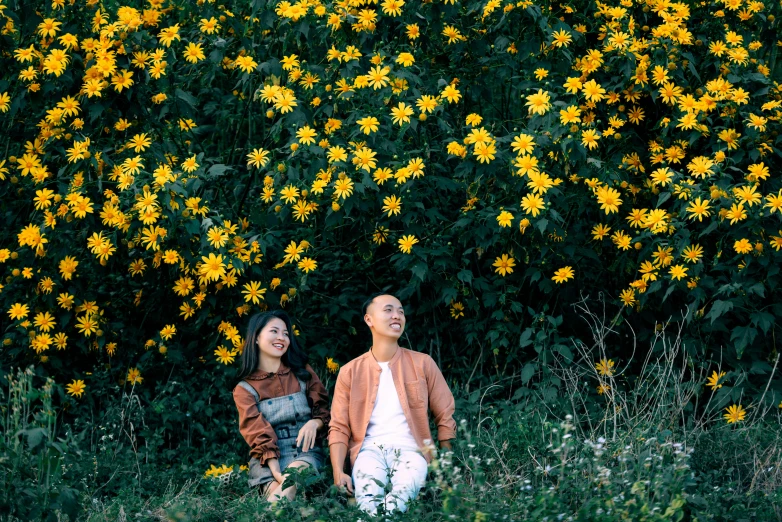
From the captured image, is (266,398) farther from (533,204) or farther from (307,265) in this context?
(533,204)

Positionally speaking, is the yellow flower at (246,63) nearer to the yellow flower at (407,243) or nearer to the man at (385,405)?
the yellow flower at (407,243)

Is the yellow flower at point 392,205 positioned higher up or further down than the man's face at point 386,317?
higher up

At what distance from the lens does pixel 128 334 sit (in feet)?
17.5

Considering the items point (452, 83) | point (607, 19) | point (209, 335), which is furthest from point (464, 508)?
point (607, 19)

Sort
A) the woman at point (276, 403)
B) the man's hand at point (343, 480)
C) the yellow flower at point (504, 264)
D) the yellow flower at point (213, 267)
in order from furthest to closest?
the yellow flower at point (504, 264) < the yellow flower at point (213, 267) < the woman at point (276, 403) < the man's hand at point (343, 480)

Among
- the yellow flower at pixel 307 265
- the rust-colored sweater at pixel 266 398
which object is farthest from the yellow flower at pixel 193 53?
the rust-colored sweater at pixel 266 398

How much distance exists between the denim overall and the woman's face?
18 centimetres

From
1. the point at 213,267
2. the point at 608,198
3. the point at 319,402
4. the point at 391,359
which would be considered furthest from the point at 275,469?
the point at 608,198

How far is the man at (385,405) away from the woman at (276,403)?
0.61 feet

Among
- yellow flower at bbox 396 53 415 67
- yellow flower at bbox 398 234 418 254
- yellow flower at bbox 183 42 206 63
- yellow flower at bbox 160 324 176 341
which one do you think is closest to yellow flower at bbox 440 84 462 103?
yellow flower at bbox 396 53 415 67

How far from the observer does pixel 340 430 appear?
4484 millimetres

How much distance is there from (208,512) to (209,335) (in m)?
1.28

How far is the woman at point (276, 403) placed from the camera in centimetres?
452

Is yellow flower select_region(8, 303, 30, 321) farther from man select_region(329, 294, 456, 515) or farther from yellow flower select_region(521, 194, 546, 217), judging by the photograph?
yellow flower select_region(521, 194, 546, 217)
